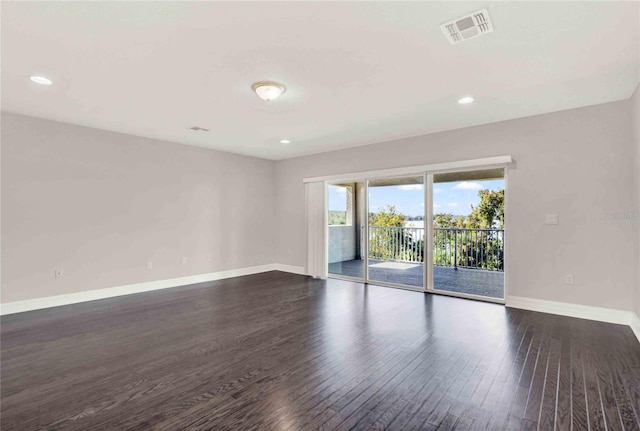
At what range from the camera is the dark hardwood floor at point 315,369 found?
197 centimetres

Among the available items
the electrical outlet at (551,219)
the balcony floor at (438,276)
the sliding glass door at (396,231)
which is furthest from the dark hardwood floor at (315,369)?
the sliding glass door at (396,231)

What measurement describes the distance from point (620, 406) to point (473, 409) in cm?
98

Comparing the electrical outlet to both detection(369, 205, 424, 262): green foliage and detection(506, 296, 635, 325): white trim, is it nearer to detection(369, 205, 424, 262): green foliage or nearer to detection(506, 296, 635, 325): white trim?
detection(506, 296, 635, 325): white trim

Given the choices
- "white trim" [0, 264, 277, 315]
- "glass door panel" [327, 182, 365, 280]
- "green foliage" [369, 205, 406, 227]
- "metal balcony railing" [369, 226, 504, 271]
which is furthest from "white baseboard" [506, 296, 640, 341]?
"white trim" [0, 264, 277, 315]

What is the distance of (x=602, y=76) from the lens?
3.06m

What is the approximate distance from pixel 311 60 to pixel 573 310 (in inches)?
168

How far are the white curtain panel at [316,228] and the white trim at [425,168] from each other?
237 millimetres

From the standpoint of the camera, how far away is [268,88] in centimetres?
321

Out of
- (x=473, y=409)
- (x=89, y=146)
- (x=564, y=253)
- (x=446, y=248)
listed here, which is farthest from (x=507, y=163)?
(x=89, y=146)

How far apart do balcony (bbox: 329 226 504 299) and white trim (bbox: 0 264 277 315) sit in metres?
2.32

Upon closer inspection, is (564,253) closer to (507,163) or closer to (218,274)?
(507,163)

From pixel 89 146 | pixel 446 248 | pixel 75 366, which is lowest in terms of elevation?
pixel 75 366

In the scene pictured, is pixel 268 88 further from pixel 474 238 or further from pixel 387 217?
pixel 474 238

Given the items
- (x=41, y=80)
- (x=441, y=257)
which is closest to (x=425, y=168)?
(x=441, y=257)
